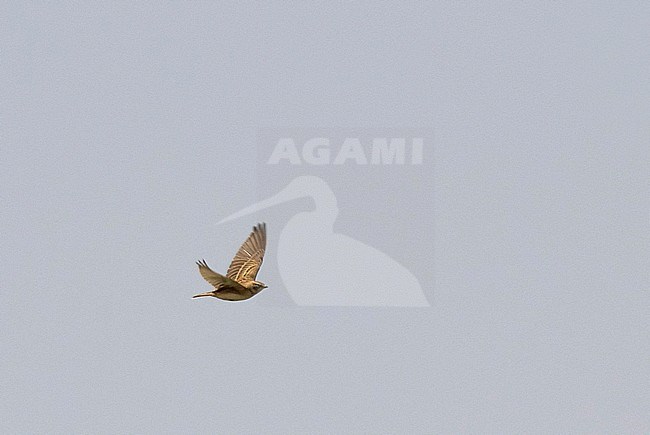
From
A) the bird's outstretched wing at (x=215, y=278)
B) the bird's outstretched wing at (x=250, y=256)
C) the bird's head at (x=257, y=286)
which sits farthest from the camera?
the bird's outstretched wing at (x=250, y=256)

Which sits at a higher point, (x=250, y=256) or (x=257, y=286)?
(x=250, y=256)

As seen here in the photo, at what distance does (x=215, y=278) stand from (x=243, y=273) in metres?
4.73

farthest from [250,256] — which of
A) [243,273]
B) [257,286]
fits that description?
[257,286]

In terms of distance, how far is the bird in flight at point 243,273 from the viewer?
2914 cm

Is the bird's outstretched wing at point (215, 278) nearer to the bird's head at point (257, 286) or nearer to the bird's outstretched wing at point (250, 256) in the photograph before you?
the bird's head at point (257, 286)

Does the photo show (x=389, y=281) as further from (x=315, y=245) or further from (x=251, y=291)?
(x=251, y=291)

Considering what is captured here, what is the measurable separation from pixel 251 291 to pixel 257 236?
4.52 meters

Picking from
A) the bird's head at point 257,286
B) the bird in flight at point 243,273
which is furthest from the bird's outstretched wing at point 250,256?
the bird's head at point 257,286

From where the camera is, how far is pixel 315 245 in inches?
2210

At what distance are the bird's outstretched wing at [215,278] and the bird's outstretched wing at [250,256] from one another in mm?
3235

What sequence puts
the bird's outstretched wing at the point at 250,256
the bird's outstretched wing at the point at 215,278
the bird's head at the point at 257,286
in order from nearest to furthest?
the bird's outstretched wing at the point at 215,278
the bird's head at the point at 257,286
the bird's outstretched wing at the point at 250,256

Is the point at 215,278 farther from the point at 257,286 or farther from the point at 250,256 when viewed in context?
the point at 250,256

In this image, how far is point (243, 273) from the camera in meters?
33.8

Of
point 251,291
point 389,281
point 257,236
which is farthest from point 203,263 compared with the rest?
point 389,281
